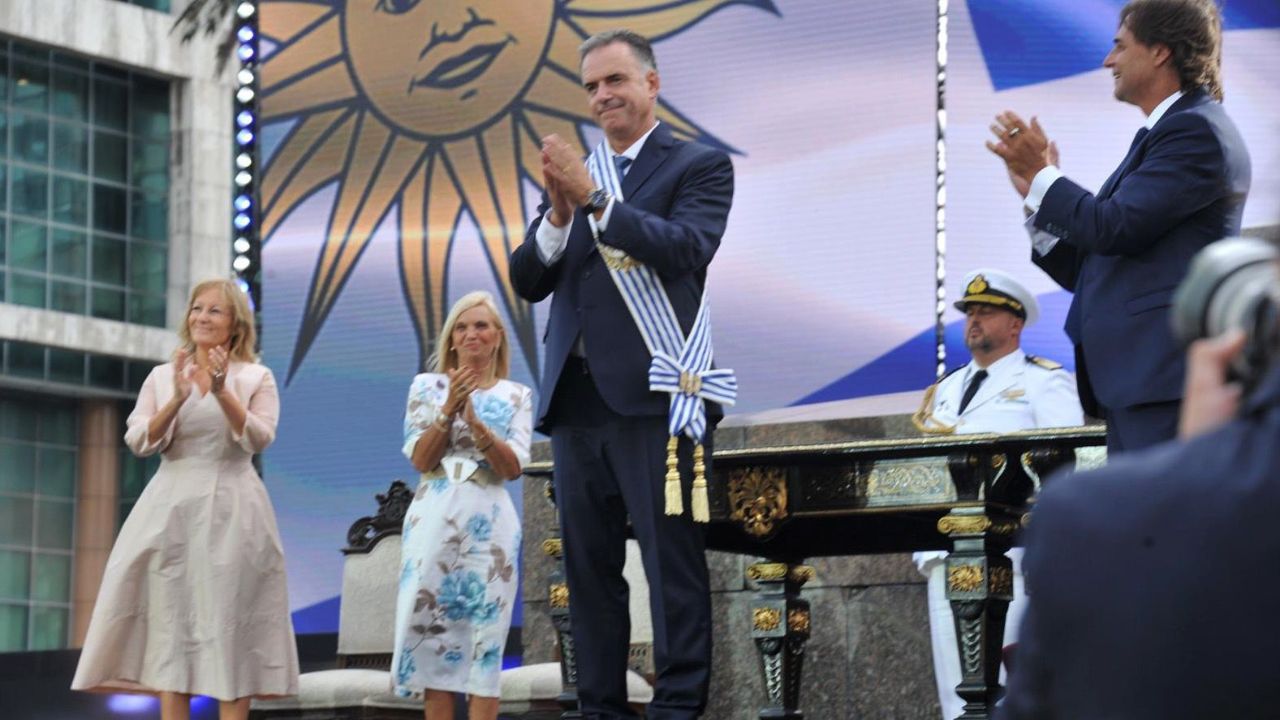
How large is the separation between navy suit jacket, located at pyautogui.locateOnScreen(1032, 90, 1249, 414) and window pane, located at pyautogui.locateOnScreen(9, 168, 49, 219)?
613 inches

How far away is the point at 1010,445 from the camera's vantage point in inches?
176

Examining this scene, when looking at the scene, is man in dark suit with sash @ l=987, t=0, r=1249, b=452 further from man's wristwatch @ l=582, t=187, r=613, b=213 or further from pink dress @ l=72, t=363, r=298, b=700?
pink dress @ l=72, t=363, r=298, b=700

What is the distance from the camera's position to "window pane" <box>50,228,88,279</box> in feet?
61.1

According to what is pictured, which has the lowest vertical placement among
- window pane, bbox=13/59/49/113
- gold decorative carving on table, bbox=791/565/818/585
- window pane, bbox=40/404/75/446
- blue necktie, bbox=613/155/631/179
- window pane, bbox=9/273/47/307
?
gold decorative carving on table, bbox=791/565/818/585

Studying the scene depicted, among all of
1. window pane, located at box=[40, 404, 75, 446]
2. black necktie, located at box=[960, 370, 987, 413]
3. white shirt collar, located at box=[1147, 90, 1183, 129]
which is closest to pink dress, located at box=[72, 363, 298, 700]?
black necktie, located at box=[960, 370, 987, 413]

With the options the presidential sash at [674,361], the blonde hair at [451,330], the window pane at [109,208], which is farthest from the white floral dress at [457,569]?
the window pane at [109,208]

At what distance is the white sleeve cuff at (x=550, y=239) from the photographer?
412cm

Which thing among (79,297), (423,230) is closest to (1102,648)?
(423,230)

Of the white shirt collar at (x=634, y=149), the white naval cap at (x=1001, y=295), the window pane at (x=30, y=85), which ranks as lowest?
the white naval cap at (x=1001, y=295)

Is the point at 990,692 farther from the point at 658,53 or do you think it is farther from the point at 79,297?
the point at 79,297

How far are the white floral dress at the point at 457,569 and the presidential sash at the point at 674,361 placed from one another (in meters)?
1.66

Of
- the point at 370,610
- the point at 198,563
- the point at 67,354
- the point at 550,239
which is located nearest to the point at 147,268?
the point at 67,354

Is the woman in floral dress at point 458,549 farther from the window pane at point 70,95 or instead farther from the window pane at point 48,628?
the window pane at point 70,95

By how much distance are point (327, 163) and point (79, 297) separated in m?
11.3
